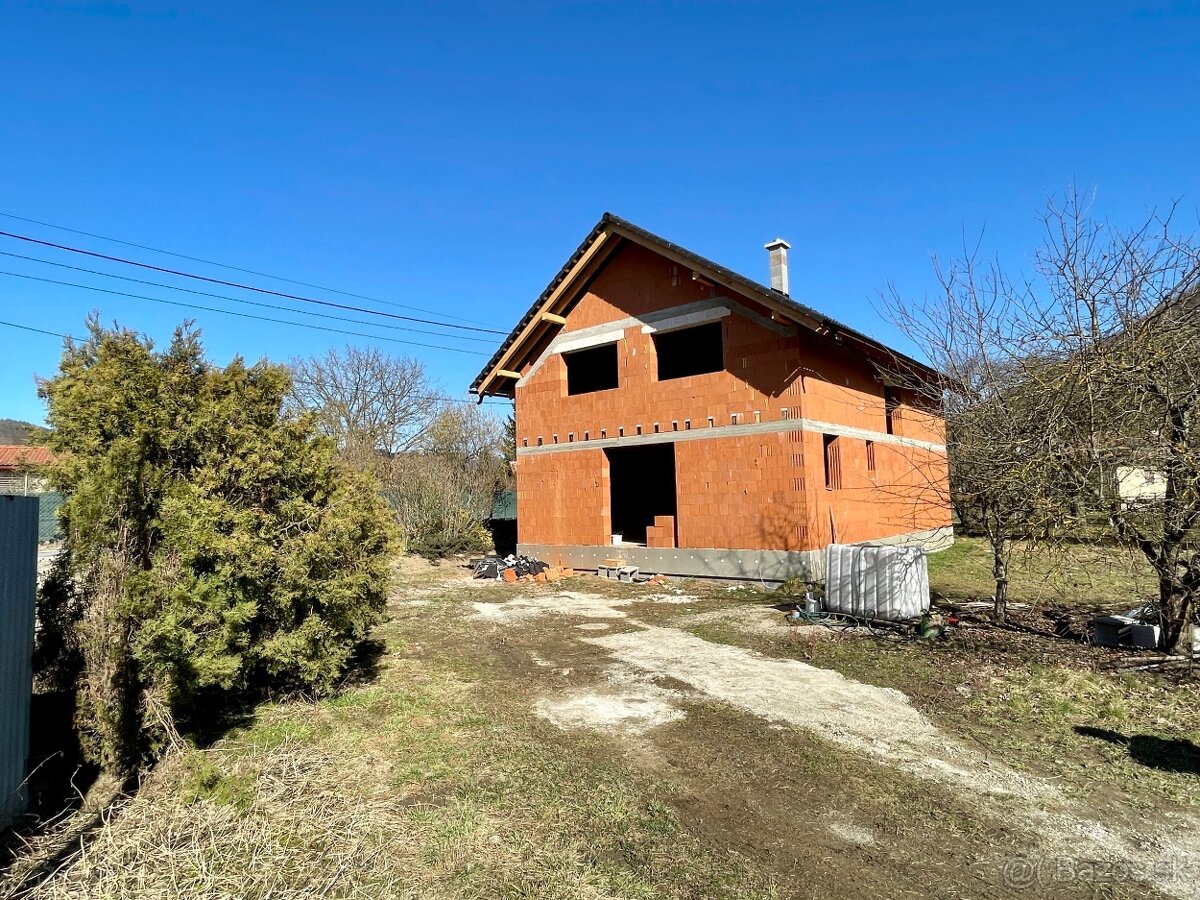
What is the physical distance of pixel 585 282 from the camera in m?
15.9

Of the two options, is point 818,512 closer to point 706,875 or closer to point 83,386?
point 706,875

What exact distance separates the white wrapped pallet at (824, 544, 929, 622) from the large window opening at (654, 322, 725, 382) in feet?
26.4

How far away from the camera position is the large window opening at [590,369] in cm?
1687

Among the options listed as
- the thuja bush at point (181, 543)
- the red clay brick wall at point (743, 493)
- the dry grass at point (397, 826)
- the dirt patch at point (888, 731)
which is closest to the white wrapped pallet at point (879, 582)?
the dirt patch at point (888, 731)

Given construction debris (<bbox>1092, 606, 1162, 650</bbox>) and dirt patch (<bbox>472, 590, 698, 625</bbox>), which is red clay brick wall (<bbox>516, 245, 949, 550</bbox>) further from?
construction debris (<bbox>1092, 606, 1162, 650</bbox>)

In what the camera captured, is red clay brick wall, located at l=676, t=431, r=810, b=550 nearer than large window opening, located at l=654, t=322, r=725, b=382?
Yes

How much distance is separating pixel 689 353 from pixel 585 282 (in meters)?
3.49

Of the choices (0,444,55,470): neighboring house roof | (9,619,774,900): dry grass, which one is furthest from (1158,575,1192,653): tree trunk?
(0,444,55,470): neighboring house roof

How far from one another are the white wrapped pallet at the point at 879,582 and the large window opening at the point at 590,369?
9002 mm

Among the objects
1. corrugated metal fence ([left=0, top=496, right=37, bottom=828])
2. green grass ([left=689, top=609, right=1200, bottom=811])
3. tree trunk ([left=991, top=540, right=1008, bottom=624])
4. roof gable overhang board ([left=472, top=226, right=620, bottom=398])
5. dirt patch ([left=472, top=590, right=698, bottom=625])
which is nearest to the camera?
corrugated metal fence ([left=0, top=496, right=37, bottom=828])

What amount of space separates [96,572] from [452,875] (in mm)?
3168

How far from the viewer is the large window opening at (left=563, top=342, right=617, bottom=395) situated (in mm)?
16867

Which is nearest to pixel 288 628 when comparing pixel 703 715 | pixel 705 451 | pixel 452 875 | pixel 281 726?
pixel 281 726

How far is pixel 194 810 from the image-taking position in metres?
3.60
